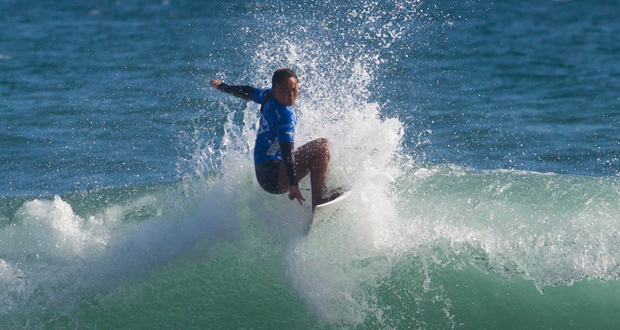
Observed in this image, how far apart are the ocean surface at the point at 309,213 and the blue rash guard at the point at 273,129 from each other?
57cm

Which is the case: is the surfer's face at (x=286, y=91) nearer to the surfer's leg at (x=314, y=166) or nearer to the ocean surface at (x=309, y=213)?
the surfer's leg at (x=314, y=166)

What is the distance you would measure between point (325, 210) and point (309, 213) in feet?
0.86

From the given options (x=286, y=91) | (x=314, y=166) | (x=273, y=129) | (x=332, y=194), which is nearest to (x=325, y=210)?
(x=332, y=194)

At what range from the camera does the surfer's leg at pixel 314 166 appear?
17.1 feet

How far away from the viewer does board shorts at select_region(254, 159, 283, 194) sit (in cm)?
520

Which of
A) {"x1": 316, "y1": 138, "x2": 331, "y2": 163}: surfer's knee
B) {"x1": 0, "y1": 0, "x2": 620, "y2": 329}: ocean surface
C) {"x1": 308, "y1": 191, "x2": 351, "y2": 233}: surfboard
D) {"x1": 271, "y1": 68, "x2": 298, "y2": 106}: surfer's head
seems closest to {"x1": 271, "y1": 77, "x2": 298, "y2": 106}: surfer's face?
{"x1": 271, "y1": 68, "x2": 298, "y2": 106}: surfer's head

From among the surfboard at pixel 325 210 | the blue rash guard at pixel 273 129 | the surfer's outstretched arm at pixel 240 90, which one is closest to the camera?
the blue rash guard at pixel 273 129

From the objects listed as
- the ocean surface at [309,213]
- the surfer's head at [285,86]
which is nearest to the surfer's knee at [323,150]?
the ocean surface at [309,213]

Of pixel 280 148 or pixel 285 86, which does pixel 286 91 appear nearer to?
pixel 285 86

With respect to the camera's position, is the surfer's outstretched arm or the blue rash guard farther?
the surfer's outstretched arm

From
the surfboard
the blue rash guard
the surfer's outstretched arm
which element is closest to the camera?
the blue rash guard

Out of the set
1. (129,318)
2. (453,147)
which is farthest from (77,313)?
(453,147)

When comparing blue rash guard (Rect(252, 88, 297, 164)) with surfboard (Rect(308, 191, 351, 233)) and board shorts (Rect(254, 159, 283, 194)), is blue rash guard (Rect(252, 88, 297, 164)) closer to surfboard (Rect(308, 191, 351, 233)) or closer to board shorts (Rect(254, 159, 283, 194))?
board shorts (Rect(254, 159, 283, 194))

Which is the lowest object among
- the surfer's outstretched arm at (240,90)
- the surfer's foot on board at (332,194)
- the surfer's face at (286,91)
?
the surfer's foot on board at (332,194)
